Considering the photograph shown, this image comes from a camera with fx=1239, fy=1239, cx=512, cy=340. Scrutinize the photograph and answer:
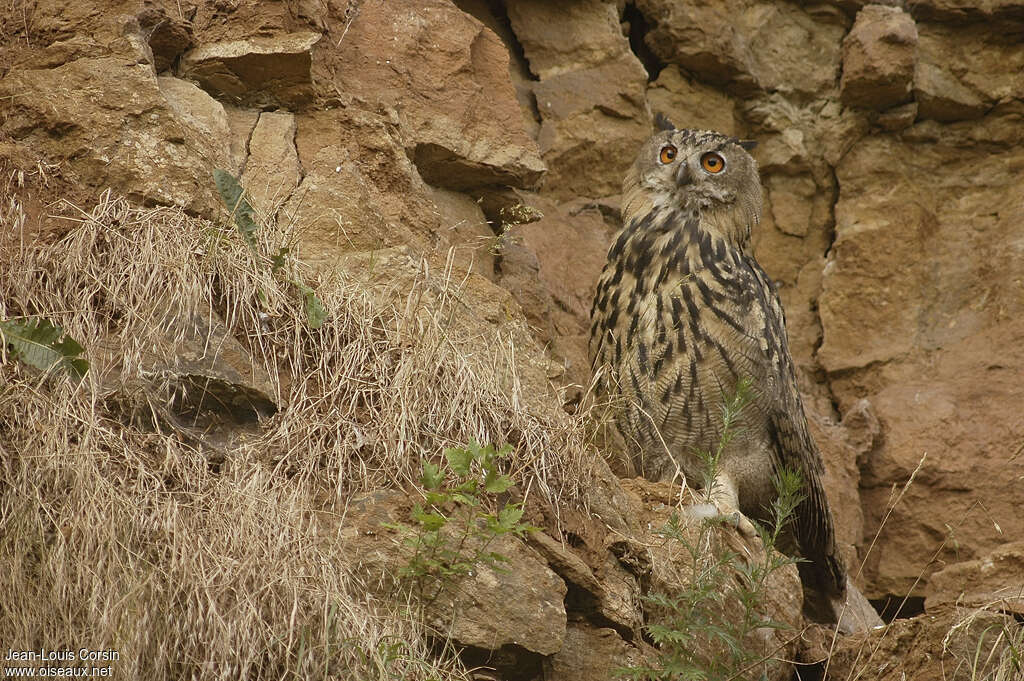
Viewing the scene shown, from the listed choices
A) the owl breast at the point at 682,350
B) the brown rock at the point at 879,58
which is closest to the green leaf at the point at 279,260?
the owl breast at the point at 682,350

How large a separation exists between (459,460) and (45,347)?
3.73ft

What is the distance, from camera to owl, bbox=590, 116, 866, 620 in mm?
4652

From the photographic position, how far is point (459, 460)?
3.32 m

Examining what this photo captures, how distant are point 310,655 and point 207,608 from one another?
0.27 meters

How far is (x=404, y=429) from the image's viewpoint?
3.56 meters

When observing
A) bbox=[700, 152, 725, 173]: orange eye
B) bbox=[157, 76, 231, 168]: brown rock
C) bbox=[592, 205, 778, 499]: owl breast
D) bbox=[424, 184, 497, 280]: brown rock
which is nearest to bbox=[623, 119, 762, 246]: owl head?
bbox=[700, 152, 725, 173]: orange eye

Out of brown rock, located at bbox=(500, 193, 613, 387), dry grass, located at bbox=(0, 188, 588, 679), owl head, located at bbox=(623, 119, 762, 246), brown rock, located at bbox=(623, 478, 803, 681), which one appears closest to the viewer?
dry grass, located at bbox=(0, 188, 588, 679)

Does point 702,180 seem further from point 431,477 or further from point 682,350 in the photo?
point 431,477

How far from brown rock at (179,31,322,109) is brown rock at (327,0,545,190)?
0.22 metres

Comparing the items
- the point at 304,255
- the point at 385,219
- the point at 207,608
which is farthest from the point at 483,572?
the point at 385,219

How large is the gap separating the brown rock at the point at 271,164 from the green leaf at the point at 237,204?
104 mm

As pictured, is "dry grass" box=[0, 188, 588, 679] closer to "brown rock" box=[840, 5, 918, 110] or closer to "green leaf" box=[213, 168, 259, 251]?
"green leaf" box=[213, 168, 259, 251]

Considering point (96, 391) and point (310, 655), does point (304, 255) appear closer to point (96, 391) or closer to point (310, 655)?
point (96, 391)

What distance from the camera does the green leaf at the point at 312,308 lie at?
12.4 ft
